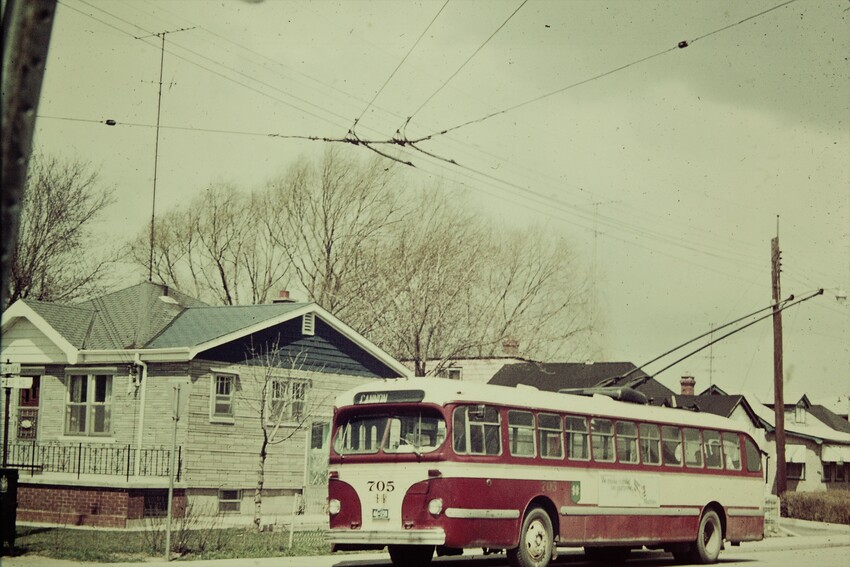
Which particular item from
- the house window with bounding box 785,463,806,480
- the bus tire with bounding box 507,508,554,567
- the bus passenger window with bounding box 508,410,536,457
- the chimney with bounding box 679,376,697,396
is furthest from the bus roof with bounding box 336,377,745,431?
the house window with bounding box 785,463,806,480

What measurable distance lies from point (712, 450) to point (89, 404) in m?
16.1

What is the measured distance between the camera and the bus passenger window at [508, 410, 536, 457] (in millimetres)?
17297

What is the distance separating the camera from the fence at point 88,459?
2752 centimetres

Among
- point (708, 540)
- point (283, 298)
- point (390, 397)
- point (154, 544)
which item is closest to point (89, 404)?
point (283, 298)

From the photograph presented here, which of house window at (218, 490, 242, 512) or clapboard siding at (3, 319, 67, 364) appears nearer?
house window at (218, 490, 242, 512)

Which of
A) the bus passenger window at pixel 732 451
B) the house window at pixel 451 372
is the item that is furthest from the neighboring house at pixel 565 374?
the bus passenger window at pixel 732 451

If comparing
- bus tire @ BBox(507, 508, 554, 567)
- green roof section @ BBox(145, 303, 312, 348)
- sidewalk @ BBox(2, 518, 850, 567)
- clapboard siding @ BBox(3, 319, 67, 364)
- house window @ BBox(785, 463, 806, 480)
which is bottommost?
sidewalk @ BBox(2, 518, 850, 567)

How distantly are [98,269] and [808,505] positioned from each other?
31.6 m

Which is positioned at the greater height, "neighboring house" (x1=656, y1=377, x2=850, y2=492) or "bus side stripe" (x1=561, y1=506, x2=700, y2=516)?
"neighboring house" (x1=656, y1=377, x2=850, y2=492)

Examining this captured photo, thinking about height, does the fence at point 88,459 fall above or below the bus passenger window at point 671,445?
below

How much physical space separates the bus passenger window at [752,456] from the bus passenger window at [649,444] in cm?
387

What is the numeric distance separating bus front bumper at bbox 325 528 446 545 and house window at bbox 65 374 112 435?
549 inches

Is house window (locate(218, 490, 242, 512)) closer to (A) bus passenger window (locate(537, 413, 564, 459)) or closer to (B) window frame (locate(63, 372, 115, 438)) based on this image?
(B) window frame (locate(63, 372, 115, 438))

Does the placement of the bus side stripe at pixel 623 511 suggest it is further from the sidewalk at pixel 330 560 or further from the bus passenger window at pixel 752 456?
the sidewalk at pixel 330 560
